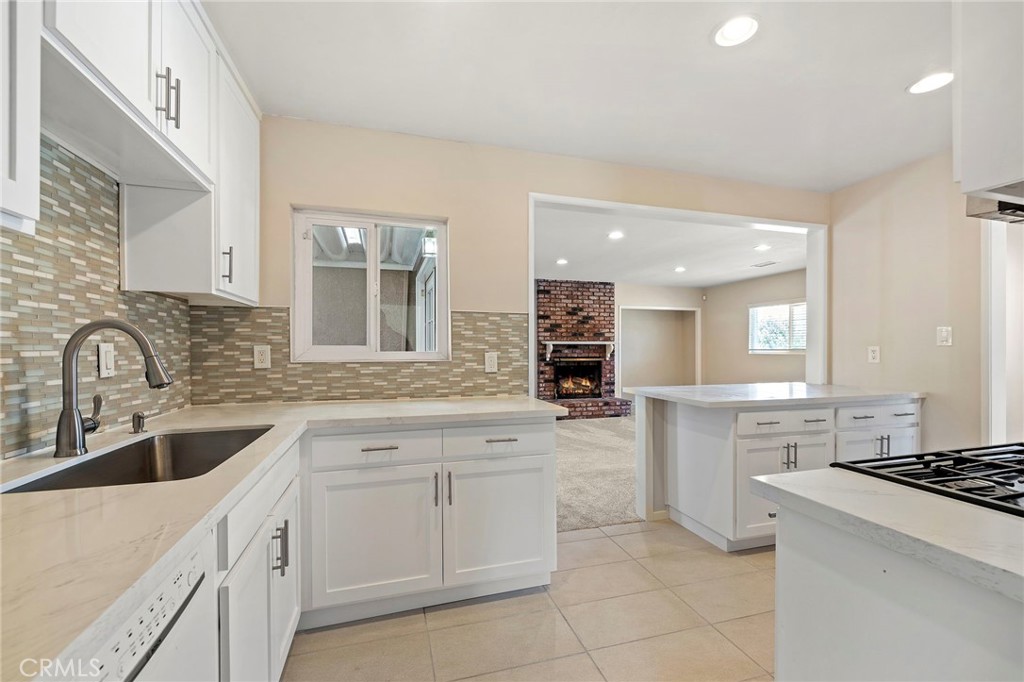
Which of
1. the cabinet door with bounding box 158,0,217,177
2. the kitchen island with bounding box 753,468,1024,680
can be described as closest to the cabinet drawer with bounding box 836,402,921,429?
the kitchen island with bounding box 753,468,1024,680

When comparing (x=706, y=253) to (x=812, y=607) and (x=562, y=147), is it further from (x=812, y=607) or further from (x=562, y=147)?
(x=812, y=607)

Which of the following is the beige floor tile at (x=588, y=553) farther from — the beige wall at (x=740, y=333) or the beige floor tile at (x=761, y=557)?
the beige wall at (x=740, y=333)

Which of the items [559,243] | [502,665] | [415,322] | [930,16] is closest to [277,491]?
[502,665]

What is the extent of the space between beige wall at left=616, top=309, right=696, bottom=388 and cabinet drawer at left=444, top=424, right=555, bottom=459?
21.8 ft

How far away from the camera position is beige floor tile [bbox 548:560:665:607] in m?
2.06

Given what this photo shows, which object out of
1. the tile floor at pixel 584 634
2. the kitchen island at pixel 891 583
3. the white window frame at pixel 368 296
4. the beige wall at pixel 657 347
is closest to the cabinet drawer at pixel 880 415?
the tile floor at pixel 584 634

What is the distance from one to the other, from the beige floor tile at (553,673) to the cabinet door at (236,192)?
1.83 m

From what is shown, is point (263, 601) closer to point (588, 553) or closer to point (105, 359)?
point (105, 359)

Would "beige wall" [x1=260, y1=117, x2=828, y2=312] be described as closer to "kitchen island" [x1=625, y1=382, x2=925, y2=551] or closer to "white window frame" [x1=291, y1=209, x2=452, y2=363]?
"white window frame" [x1=291, y1=209, x2=452, y2=363]

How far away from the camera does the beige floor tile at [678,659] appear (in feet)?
5.13

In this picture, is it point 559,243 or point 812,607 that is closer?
point 812,607

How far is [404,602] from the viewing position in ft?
6.28

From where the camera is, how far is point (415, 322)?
8.34ft

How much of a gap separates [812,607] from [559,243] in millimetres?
4428
